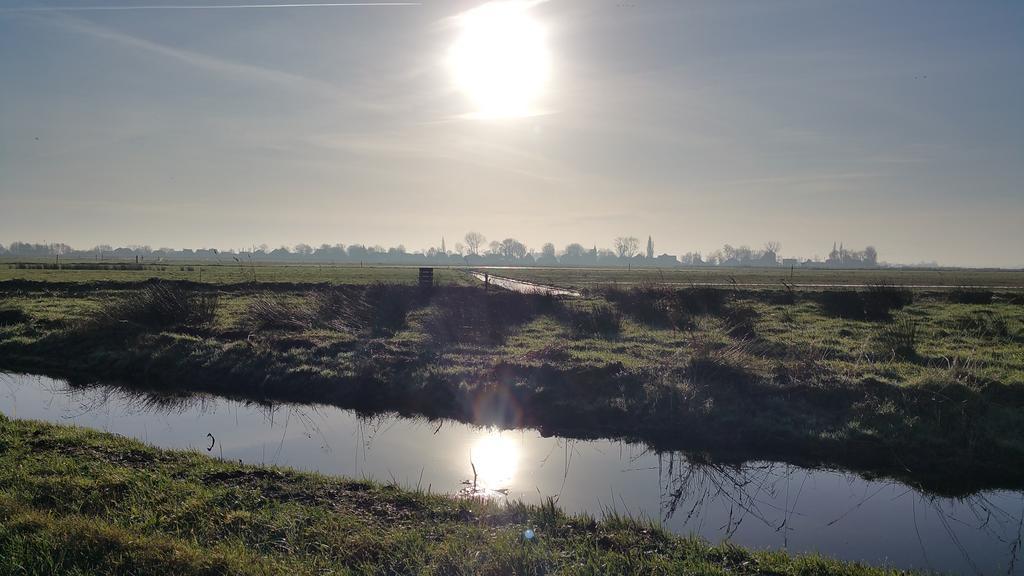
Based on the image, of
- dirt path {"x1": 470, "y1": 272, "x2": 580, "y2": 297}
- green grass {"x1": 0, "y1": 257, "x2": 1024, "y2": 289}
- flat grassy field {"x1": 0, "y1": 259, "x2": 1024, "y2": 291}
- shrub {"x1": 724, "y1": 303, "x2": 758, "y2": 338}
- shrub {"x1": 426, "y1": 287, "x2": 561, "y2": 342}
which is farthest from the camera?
green grass {"x1": 0, "y1": 257, "x2": 1024, "y2": 289}

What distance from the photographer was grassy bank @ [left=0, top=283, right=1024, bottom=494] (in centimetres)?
1311

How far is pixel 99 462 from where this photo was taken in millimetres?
9414

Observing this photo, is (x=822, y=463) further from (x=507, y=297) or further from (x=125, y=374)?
(x=125, y=374)

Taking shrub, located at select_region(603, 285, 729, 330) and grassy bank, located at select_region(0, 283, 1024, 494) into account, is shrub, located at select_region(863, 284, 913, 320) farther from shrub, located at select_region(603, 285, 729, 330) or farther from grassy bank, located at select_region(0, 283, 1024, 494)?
shrub, located at select_region(603, 285, 729, 330)

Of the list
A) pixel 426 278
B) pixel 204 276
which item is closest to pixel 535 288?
pixel 426 278

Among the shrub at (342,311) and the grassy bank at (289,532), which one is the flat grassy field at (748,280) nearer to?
the shrub at (342,311)


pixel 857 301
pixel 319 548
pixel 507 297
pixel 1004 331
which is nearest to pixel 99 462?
pixel 319 548

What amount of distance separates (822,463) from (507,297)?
60.1 feet

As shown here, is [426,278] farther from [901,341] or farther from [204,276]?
[204,276]

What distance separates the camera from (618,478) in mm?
11203

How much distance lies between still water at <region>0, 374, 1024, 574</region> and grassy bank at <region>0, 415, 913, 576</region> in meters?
1.40

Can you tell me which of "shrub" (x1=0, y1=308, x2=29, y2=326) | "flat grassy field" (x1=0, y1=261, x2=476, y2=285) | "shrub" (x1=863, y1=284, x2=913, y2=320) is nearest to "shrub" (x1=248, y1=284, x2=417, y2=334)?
"flat grassy field" (x1=0, y1=261, x2=476, y2=285)

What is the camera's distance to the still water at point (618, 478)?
28.9 ft

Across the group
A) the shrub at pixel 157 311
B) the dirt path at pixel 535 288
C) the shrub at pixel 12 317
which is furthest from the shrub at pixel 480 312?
the shrub at pixel 12 317
